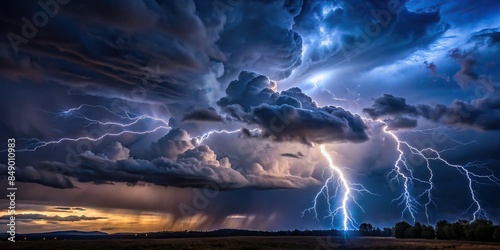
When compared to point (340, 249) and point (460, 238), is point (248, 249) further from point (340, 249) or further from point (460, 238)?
point (460, 238)

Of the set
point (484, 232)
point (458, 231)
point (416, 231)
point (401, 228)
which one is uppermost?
point (401, 228)

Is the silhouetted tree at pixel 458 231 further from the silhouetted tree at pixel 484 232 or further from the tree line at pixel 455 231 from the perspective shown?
the silhouetted tree at pixel 484 232

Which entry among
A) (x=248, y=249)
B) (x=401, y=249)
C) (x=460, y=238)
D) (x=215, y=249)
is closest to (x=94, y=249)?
(x=215, y=249)

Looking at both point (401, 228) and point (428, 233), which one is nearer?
point (428, 233)

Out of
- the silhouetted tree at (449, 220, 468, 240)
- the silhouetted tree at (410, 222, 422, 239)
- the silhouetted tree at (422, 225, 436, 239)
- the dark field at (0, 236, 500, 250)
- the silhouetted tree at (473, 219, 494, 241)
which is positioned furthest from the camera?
the silhouetted tree at (410, 222, 422, 239)

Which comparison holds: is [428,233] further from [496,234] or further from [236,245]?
[236,245]

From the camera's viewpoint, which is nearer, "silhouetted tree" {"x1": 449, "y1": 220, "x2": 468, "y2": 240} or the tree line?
the tree line

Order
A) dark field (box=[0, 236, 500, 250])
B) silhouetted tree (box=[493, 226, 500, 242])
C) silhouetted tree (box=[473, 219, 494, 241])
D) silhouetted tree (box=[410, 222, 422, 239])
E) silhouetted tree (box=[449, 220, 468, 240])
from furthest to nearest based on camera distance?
silhouetted tree (box=[410, 222, 422, 239]) → silhouetted tree (box=[449, 220, 468, 240]) → silhouetted tree (box=[473, 219, 494, 241]) → silhouetted tree (box=[493, 226, 500, 242]) → dark field (box=[0, 236, 500, 250])

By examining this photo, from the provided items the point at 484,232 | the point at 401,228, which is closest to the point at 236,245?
the point at 484,232

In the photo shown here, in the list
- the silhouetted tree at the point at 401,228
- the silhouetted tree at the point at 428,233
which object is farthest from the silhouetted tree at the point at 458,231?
the silhouetted tree at the point at 401,228

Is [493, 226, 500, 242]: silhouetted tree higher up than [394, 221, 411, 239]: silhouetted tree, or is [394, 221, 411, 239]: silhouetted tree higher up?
[394, 221, 411, 239]: silhouetted tree

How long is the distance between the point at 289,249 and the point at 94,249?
65.7 ft

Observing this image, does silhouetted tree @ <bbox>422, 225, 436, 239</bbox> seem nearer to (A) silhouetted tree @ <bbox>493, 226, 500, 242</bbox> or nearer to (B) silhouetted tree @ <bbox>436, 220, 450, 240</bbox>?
(B) silhouetted tree @ <bbox>436, 220, 450, 240</bbox>

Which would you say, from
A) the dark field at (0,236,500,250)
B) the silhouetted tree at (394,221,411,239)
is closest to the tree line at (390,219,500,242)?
the silhouetted tree at (394,221,411,239)
